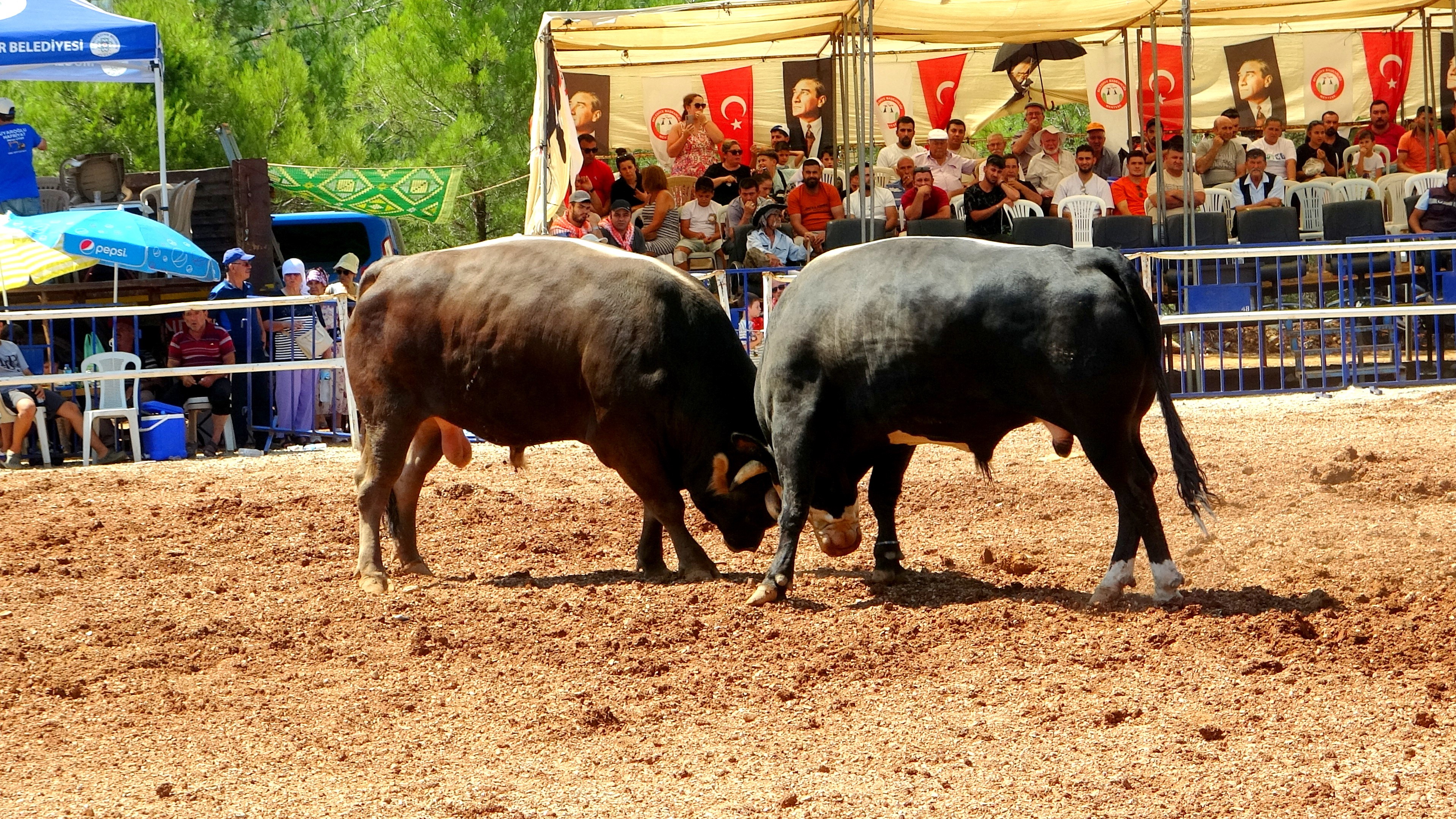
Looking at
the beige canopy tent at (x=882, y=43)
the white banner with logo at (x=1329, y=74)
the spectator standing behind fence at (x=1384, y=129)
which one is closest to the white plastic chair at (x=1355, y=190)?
the beige canopy tent at (x=882, y=43)

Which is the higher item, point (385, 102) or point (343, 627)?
point (385, 102)

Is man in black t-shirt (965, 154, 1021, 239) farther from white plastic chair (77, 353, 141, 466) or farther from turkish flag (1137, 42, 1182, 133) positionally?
white plastic chair (77, 353, 141, 466)

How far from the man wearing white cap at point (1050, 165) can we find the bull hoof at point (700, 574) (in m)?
9.55

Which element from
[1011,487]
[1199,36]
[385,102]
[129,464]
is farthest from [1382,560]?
[385,102]

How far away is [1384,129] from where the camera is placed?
17.4 m

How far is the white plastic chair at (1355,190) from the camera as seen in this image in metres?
15.5

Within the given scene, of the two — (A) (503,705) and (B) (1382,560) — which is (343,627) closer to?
(A) (503,705)

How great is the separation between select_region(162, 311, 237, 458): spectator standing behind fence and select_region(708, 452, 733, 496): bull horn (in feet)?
20.6

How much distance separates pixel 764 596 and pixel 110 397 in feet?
24.4

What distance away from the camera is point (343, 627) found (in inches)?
246

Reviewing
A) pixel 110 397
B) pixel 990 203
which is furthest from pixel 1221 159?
pixel 110 397

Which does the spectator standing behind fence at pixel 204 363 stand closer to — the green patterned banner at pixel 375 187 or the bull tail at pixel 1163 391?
the green patterned banner at pixel 375 187

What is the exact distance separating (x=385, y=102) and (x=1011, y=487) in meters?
16.9

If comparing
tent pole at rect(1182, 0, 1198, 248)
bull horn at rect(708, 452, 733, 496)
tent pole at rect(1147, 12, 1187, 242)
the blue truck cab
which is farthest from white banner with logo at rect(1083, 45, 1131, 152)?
bull horn at rect(708, 452, 733, 496)
